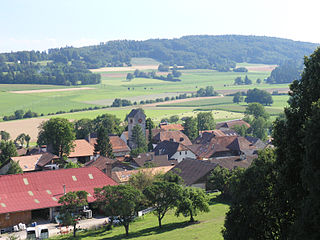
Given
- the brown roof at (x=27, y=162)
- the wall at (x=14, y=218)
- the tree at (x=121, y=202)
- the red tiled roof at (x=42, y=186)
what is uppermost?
the tree at (x=121, y=202)

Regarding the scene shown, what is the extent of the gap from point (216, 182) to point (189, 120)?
56671 mm

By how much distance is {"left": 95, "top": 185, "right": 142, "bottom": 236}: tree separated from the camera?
147 ft

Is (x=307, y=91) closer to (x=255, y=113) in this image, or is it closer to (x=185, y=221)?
(x=185, y=221)

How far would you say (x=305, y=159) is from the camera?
872 inches

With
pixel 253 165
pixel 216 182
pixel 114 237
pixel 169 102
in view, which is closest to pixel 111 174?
pixel 216 182

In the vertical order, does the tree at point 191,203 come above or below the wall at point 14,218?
above

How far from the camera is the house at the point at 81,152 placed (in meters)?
89.8

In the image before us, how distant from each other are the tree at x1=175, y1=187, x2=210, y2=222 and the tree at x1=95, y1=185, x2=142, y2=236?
154 inches

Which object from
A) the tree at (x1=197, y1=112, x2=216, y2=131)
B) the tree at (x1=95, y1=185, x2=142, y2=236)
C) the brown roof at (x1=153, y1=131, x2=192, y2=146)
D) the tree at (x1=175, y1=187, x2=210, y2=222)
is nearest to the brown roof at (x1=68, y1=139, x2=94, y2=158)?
the brown roof at (x1=153, y1=131, x2=192, y2=146)

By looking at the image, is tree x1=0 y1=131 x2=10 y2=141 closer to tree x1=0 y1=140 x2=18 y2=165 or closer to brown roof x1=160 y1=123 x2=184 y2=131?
brown roof x1=160 y1=123 x2=184 y2=131

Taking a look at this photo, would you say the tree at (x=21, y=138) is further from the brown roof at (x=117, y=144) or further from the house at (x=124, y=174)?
the house at (x=124, y=174)

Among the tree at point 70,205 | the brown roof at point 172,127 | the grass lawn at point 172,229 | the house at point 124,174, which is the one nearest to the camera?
the grass lawn at point 172,229

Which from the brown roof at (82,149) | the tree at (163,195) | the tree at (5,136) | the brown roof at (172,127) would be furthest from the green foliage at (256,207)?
the tree at (5,136)

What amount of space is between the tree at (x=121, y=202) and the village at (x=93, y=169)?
4.60m
